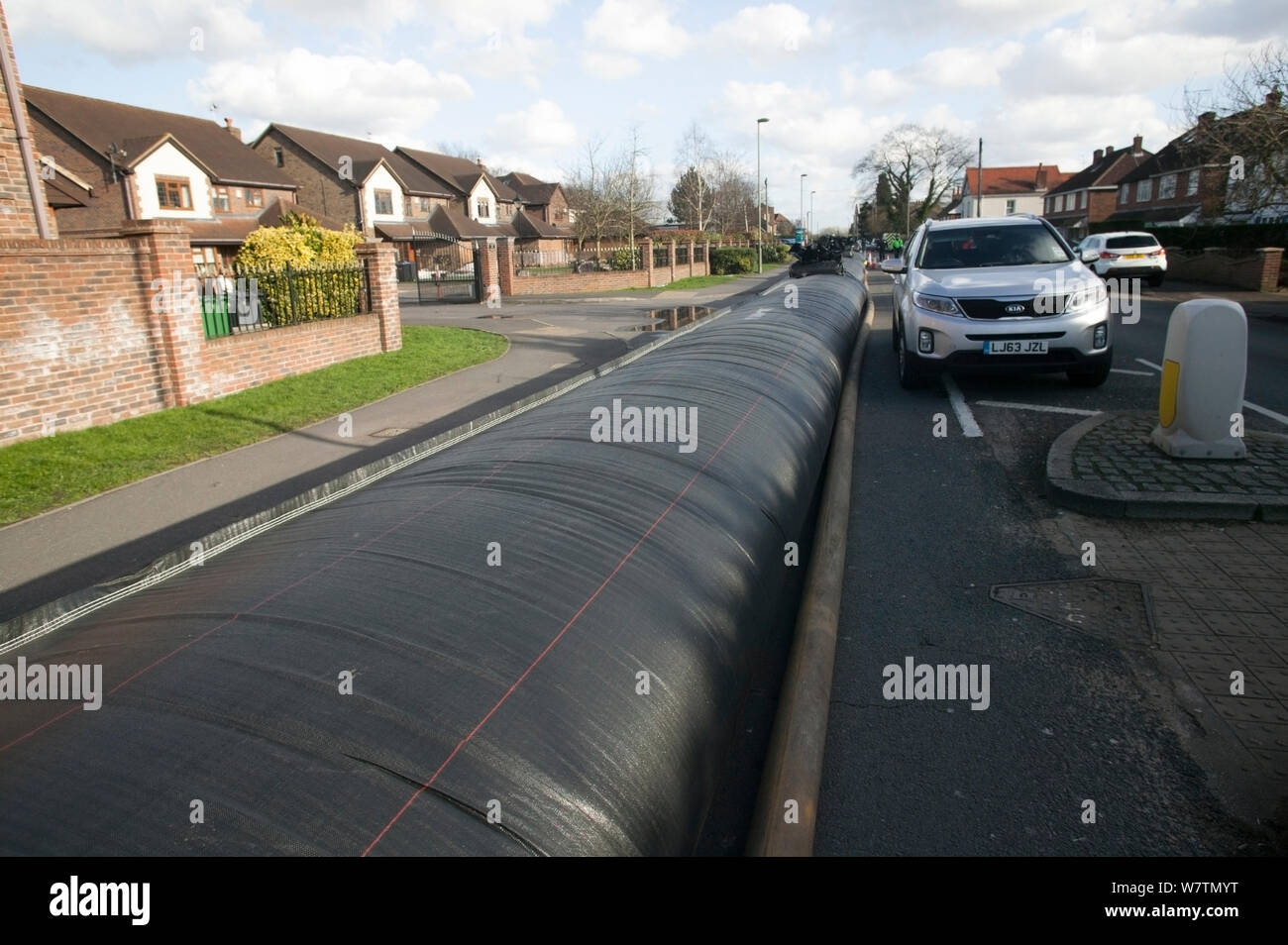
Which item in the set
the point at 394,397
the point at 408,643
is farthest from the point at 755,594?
the point at 394,397

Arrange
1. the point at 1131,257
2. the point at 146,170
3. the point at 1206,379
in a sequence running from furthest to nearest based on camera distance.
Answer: the point at 146,170 → the point at 1131,257 → the point at 1206,379

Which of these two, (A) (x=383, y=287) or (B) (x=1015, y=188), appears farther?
(B) (x=1015, y=188)

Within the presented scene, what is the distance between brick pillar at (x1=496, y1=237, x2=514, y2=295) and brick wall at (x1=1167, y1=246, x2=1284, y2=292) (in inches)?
962

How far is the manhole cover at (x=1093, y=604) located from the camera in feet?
13.3

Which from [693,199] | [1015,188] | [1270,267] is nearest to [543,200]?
[693,199]

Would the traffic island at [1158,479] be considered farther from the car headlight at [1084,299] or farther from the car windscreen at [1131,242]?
the car windscreen at [1131,242]

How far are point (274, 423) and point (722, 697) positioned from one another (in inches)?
334

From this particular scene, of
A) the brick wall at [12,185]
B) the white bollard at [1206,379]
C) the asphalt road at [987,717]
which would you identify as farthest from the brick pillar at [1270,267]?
the brick wall at [12,185]

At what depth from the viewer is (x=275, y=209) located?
46.8 m

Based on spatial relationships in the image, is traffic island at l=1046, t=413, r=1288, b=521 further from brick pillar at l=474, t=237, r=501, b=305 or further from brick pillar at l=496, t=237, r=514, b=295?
brick pillar at l=496, t=237, r=514, b=295

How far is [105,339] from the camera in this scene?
30.6 ft

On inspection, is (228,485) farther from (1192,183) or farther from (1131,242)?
(1192,183)

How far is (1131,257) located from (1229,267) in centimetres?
272

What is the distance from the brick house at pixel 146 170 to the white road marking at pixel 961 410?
35.9 meters
